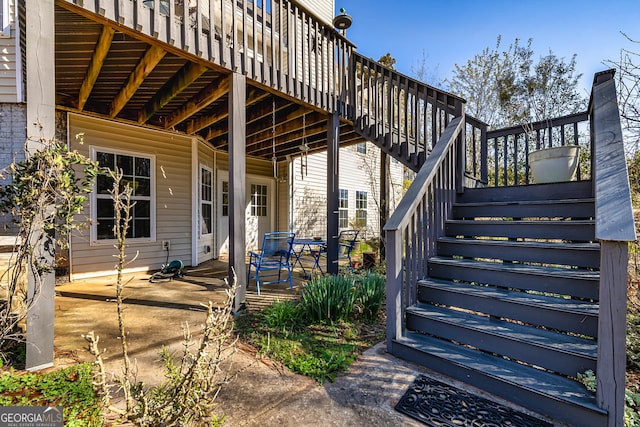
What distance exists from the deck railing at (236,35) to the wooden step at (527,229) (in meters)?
2.65

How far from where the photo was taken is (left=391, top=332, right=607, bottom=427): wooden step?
162 cm

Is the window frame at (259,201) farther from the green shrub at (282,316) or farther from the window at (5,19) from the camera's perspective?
the green shrub at (282,316)

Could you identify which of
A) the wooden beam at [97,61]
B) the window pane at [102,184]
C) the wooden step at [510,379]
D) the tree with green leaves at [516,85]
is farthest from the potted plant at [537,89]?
the window pane at [102,184]

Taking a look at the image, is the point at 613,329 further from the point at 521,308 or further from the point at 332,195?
the point at 332,195

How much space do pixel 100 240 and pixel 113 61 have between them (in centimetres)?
300

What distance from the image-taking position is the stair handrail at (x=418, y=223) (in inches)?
94.3

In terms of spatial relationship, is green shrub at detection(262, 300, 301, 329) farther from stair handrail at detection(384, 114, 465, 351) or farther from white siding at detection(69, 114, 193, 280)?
white siding at detection(69, 114, 193, 280)

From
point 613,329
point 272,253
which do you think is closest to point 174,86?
point 272,253

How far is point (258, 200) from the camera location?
8203 millimetres

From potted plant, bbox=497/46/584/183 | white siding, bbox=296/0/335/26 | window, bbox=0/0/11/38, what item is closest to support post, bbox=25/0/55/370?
window, bbox=0/0/11/38

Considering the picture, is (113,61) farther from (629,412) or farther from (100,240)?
(629,412)

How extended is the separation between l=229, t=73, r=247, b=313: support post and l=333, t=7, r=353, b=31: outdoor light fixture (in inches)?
99.0

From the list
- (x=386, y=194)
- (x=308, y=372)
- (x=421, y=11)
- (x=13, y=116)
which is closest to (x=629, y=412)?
(x=308, y=372)

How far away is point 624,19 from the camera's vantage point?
379 centimetres
